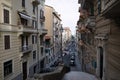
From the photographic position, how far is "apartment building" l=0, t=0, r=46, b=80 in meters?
18.8

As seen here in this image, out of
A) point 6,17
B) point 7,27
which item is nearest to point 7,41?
point 7,27

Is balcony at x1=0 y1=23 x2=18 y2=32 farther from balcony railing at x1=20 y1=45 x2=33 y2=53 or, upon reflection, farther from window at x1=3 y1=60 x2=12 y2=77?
window at x1=3 y1=60 x2=12 y2=77

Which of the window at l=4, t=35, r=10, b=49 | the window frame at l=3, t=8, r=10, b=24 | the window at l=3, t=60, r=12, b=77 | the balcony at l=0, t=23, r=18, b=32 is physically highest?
the window frame at l=3, t=8, r=10, b=24

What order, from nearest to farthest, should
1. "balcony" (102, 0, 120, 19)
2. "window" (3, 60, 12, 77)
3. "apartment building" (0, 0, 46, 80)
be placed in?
"balcony" (102, 0, 120, 19)
"apartment building" (0, 0, 46, 80)
"window" (3, 60, 12, 77)

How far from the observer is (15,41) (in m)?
22.3

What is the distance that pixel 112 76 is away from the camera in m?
10.8

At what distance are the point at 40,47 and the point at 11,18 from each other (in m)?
14.8

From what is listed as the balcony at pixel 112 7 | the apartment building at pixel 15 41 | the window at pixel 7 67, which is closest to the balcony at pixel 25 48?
the apartment building at pixel 15 41

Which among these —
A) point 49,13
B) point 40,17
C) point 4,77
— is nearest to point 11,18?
point 4,77

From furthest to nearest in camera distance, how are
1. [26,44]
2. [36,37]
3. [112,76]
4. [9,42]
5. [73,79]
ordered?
1. [36,37]
2. [26,44]
3. [9,42]
4. [73,79]
5. [112,76]

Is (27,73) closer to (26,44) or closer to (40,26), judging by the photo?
(26,44)

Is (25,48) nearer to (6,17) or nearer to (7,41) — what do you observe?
(7,41)

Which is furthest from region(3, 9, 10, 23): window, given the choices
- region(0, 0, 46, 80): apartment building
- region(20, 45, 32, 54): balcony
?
region(20, 45, 32, 54): balcony

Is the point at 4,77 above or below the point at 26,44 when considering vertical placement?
below
